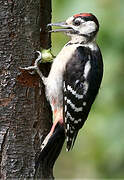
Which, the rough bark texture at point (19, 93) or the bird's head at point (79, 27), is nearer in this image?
the rough bark texture at point (19, 93)

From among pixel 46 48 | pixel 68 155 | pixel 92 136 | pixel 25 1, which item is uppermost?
pixel 25 1

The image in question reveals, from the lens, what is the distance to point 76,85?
446 centimetres

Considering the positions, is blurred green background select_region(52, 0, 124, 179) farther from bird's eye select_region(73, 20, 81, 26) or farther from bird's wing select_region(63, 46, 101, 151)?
bird's wing select_region(63, 46, 101, 151)

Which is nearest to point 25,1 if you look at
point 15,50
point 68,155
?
point 15,50

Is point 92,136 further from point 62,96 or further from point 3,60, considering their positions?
point 3,60

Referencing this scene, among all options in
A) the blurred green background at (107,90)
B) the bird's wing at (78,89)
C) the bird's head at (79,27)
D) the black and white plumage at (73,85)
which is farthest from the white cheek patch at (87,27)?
the blurred green background at (107,90)

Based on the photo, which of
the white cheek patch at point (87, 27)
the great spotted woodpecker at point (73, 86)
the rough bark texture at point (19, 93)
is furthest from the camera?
the white cheek patch at point (87, 27)

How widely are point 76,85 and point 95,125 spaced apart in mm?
1355

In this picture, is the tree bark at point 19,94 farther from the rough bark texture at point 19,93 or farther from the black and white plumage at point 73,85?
the black and white plumage at point 73,85

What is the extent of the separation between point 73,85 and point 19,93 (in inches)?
21.5

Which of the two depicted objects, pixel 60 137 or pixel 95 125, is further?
pixel 95 125

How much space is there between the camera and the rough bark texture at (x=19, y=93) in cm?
403

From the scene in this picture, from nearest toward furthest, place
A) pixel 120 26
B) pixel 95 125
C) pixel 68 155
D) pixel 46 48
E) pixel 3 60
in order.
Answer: pixel 3 60 < pixel 46 48 < pixel 120 26 < pixel 95 125 < pixel 68 155

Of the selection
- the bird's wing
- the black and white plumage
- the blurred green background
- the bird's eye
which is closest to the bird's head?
the bird's eye
